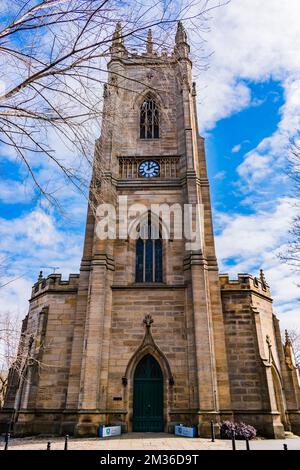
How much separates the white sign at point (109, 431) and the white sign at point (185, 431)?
7.18 ft

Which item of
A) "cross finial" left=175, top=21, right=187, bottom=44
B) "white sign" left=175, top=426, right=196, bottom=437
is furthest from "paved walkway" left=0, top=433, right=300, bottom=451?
"cross finial" left=175, top=21, right=187, bottom=44

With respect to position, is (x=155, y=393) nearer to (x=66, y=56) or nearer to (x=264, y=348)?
(x=264, y=348)

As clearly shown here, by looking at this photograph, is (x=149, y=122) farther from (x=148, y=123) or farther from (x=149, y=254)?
(x=149, y=254)

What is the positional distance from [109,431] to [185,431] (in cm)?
276

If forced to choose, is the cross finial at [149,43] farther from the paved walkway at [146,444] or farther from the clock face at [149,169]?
the clock face at [149,169]

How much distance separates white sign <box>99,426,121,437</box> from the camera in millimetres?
12445

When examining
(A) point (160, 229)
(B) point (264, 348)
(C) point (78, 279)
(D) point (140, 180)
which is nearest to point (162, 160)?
(D) point (140, 180)

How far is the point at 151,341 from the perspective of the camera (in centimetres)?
1481

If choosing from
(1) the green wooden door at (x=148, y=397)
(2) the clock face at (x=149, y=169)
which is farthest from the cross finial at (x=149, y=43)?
(2) the clock face at (x=149, y=169)

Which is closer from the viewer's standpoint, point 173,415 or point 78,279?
point 173,415

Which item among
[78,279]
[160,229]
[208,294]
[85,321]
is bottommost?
[85,321]
